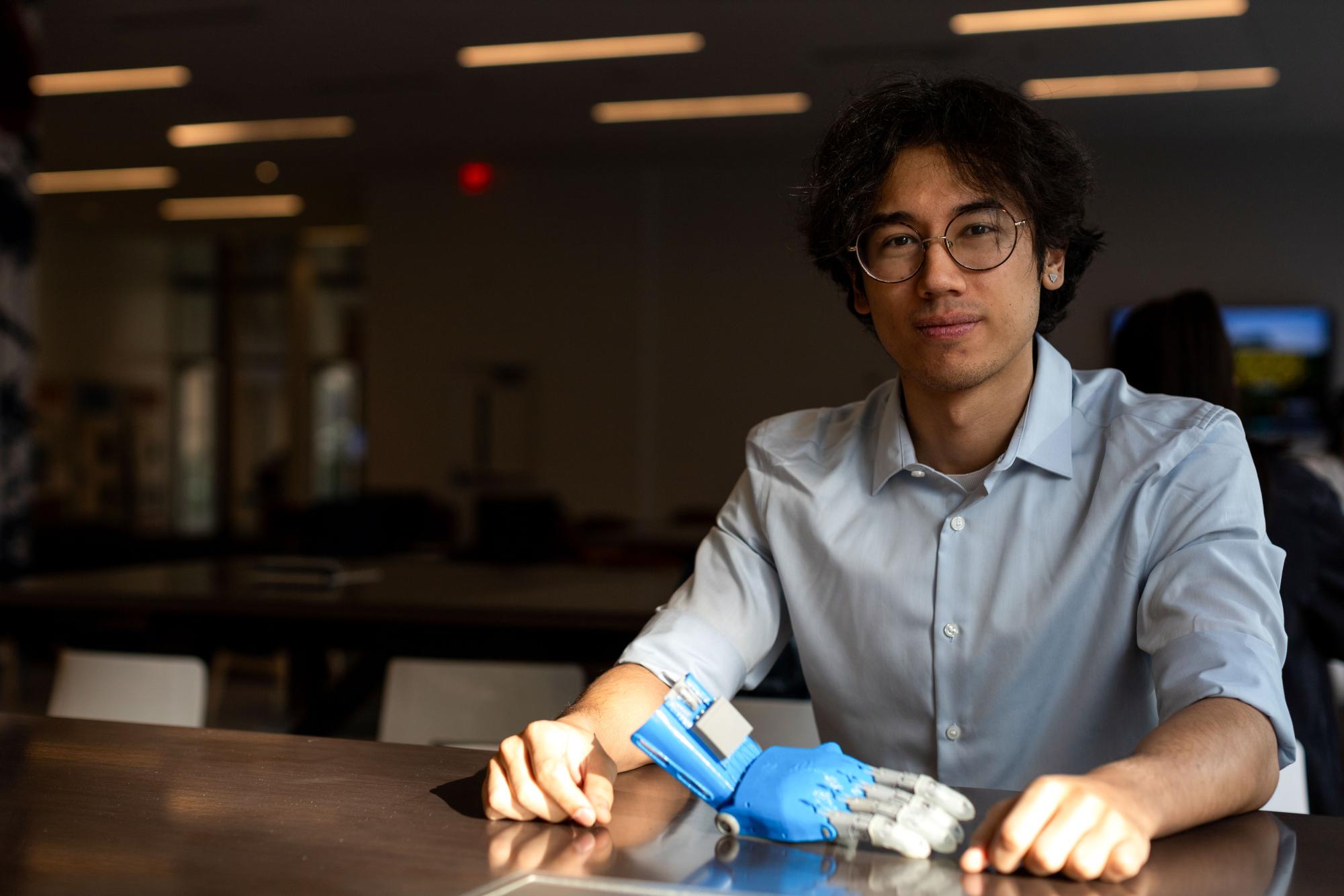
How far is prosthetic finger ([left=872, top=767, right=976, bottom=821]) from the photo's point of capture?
0.99 metres

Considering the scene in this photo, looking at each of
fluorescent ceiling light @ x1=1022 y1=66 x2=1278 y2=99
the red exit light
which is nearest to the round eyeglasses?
fluorescent ceiling light @ x1=1022 y1=66 x2=1278 y2=99

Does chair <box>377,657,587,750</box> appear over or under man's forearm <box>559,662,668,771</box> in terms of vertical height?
under

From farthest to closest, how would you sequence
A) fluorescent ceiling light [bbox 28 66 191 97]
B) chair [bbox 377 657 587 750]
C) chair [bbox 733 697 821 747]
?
fluorescent ceiling light [bbox 28 66 191 97]
chair [bbox 377 657 587 750]
chair [bbox 733 697 821 747]

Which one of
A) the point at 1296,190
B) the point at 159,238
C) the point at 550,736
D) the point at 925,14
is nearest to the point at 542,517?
the point at 925,14

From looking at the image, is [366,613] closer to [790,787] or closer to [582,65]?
[790,787]

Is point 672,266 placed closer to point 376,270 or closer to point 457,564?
point 376,270

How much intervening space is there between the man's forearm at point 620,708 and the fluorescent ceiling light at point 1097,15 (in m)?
5.57

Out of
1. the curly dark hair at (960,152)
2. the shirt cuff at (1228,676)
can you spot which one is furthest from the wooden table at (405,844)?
the curly dark hair at (960,152)

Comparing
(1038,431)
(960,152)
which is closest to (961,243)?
(960,152)

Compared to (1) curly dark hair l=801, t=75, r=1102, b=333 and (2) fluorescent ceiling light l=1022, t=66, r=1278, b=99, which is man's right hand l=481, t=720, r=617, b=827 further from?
(2) fluorescent ceiling light l=1022, t=66, r=1278, b=99

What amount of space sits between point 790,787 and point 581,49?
644 centimetres

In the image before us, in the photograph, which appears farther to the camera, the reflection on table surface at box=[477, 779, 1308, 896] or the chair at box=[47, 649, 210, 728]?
the chair at box=[47, 649, 210, 728]

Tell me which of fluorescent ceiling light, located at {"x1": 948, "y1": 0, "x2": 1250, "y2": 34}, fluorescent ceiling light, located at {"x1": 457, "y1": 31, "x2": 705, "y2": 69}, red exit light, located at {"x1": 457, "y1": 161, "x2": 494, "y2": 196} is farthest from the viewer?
red exit light, located at {"x1": 457, "y1": 161, "x2": 494, "y2": 196}

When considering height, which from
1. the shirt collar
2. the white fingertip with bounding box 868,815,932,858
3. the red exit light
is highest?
the red exit light
